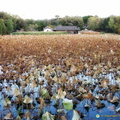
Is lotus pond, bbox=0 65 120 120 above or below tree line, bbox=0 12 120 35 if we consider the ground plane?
below

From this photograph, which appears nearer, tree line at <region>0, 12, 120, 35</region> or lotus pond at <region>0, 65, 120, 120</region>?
lotus pond at <region>0, 65, 120, 120</region>

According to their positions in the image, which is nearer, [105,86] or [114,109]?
[114,109]

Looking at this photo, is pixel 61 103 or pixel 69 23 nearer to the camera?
pixel 61 103

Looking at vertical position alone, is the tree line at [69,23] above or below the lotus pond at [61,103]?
above

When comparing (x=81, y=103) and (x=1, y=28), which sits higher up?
(x=1, y=28)

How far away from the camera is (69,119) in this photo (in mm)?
2553

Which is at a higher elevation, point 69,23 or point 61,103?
point 69,23

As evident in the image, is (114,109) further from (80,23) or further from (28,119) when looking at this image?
(80,23)

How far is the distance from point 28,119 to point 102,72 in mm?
2873

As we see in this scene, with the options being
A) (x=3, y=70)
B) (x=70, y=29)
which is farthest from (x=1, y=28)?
(x=70, y=29)

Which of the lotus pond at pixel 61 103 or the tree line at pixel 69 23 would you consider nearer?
the lotus pond at pixel 61 103

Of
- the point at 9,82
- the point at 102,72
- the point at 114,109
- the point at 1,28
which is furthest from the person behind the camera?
the point at 1,28

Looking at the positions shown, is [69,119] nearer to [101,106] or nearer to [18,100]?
[101,106]

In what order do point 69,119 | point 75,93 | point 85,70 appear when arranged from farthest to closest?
point 85,70, point 75,93, point 69,119
